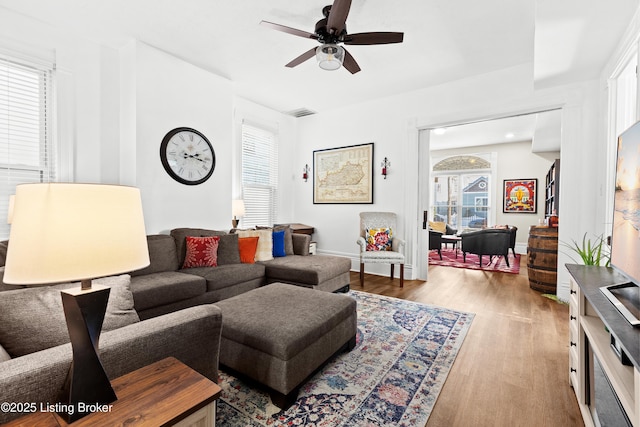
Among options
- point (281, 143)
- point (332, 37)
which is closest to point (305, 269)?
point (332, 37)

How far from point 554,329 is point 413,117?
124 inches

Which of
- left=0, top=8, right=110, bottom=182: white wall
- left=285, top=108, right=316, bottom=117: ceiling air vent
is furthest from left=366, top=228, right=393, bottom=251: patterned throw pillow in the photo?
left=0, top=8, right=110, bottom=182: white wall

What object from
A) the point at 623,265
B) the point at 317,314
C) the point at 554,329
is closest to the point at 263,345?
the point at 317,314

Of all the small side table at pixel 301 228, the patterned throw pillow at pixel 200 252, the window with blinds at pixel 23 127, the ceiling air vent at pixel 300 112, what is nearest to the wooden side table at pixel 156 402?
the patterned throw pillow at pixel 200 252

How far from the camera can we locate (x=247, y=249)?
3.54 metres

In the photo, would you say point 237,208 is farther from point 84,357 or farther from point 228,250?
point 84,357

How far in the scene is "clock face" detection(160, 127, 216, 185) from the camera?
347 centimetres

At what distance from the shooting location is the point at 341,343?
2086 mm

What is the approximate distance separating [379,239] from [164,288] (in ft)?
9.82

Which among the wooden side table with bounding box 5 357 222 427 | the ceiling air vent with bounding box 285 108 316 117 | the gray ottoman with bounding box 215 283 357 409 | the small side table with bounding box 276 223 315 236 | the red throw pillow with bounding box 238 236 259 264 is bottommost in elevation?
the gray ottoman with bounding box 215 283 357 409

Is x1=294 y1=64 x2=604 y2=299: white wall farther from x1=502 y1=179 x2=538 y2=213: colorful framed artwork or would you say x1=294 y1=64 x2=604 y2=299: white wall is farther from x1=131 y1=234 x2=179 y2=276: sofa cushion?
x1=502 y1=179 x2=538 y2=213: colorful framed artwork

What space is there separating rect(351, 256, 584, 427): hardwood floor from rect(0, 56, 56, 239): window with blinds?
3730 millimetres

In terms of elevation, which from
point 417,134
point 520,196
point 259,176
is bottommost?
point 520,196

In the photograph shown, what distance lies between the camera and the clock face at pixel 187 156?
3470 mm
